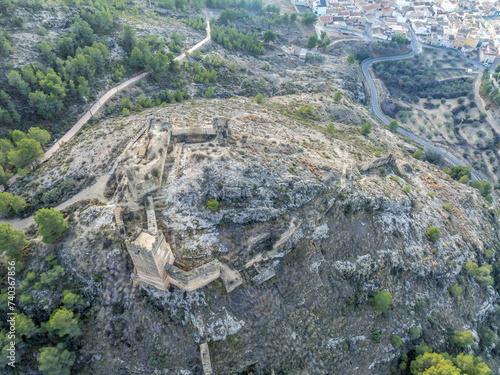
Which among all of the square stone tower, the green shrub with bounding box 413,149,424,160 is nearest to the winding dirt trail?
the square stone tower

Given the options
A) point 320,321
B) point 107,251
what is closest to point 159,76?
point 107,251

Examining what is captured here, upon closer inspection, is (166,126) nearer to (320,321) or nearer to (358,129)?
(320,321)

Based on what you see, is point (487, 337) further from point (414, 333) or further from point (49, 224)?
point (49, 224)

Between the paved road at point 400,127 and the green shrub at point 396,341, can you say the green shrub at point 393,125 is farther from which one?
the green shrub at point 396,341

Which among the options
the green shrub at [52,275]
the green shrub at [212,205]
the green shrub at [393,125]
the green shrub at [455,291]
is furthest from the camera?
the green shrub at [393,125]

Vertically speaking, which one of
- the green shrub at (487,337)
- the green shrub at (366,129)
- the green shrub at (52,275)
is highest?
the green shrub at (52,275)

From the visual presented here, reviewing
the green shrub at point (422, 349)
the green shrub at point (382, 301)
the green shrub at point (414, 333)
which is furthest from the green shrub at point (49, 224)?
the green shrub at point (422, 349)

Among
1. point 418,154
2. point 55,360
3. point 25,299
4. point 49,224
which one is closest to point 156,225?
point 49,224

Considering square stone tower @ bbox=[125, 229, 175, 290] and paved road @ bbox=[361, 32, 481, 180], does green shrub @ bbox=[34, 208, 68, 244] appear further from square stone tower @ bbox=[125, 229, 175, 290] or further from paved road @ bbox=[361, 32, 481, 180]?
paved road @ bbox=[361, 32, 481, 180]

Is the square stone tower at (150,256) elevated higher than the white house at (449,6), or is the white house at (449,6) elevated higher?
the white house at (449,6)
